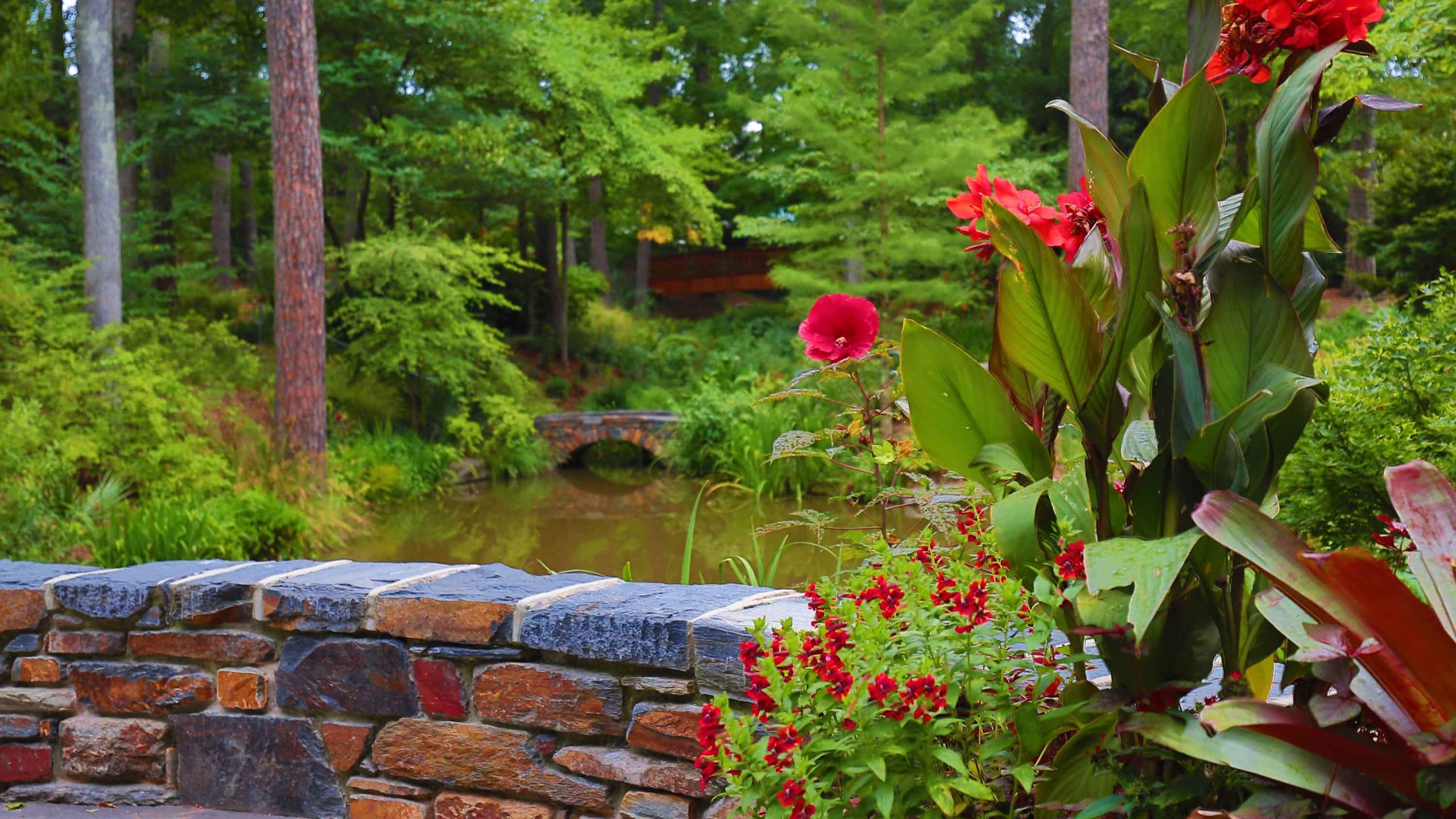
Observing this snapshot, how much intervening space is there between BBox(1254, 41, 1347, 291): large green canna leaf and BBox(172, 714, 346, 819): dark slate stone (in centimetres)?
221

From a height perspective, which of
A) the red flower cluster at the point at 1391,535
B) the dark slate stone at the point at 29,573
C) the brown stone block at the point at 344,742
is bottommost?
the brown stone block at the point at 344,742

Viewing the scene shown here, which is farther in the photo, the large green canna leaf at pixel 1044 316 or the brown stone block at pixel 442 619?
the brown stone block at pixel 442 619

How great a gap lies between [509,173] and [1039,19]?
1204 centimetres

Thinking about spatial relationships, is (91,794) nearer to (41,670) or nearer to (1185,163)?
(41,670)

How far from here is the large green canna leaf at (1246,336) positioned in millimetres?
1397

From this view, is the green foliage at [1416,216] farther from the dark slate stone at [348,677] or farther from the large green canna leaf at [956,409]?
the dark slate stone at [348,677]

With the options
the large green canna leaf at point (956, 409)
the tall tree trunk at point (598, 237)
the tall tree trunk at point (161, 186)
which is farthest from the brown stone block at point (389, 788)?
the tall tree trunk at point (598, 237)

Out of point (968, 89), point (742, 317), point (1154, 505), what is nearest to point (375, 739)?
point (1154, 505)

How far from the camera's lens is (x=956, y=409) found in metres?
1.59

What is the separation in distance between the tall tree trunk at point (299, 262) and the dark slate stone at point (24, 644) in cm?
551

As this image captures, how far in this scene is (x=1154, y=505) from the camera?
59.6 inches

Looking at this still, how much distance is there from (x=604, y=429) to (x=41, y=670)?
9564 millimetres

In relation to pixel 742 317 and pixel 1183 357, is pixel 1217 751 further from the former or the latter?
pixel 742 317

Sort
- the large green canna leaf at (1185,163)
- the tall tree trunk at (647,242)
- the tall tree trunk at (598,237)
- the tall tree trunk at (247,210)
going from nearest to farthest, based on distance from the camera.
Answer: the large green canna leaf at (1185,163), the tall tree trunk at (247,210), the tall tree trunk at (598,237), the tall tree trunk at (647,242)
